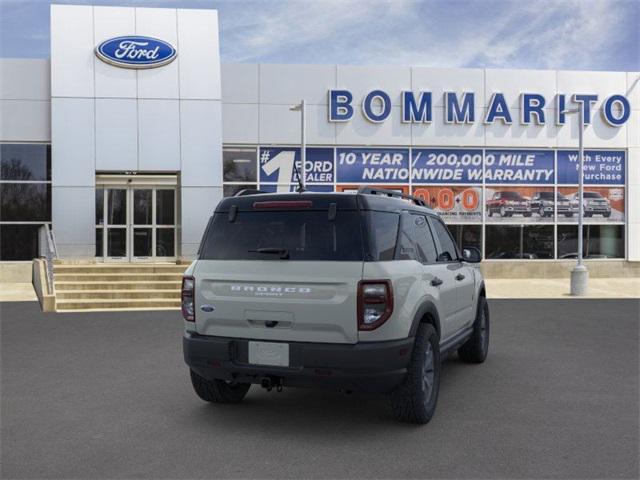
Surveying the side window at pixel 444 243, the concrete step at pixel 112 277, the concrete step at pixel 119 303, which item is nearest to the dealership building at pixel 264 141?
the concrete step at pixel 112 277

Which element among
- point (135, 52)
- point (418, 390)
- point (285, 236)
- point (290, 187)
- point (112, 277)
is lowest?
point (418, 390)

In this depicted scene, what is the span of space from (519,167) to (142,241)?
12685 millimetres

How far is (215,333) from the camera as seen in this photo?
5.08 metres

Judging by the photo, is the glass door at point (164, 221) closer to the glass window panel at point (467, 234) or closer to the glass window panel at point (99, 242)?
the glass window panel at point (99, 242)

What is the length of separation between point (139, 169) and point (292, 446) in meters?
15.2

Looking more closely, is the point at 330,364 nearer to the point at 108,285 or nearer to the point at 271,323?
the point at 271,323

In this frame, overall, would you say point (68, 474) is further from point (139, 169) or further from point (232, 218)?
point (139, 169)

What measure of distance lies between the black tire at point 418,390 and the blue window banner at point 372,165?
1533cm

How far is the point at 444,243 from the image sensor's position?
677 centimetres

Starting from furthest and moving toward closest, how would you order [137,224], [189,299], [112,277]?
[137,224], [112,277], [189,299]

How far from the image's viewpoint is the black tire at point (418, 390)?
16.4ft

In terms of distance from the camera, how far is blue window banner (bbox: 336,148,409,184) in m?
20.4

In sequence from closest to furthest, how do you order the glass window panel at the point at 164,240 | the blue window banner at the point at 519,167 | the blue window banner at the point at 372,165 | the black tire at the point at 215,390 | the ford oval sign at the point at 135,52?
the black tire at the point at 215,390
the ford oval sign at the point at 135,52
the glass window panel at the point at 164,240
the blue window banner at the point at 372,165
the blue window banner at the point at 519,167

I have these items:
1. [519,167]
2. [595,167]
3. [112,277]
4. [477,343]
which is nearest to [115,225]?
[112,277]
